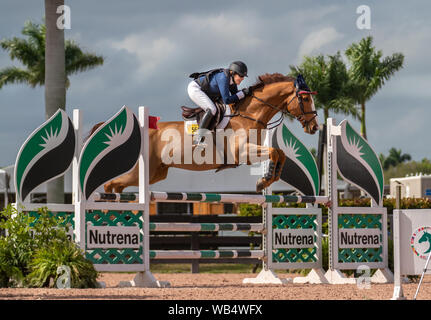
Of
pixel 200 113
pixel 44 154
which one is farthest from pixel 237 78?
pixel 44 154

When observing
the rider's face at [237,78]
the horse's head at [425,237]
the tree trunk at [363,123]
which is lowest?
the horse's head at [425,237]

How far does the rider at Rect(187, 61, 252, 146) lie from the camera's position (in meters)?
8.55

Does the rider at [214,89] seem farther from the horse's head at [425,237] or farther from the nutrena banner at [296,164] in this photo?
the horse's head at [425,237]

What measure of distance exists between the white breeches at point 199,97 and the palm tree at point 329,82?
19789mm

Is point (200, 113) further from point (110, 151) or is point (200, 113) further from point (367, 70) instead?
point (367, 70)

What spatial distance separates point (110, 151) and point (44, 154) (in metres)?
0.71

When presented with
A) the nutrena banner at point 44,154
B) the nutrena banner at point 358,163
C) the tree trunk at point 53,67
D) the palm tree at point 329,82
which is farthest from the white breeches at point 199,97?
the palm tree at point 329,82

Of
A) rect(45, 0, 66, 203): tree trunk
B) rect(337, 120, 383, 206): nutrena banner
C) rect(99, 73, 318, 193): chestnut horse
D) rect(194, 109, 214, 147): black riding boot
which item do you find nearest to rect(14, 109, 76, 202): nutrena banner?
rect(99, 73, 318, 193): chestnut horse

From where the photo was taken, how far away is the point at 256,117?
28.7 ft

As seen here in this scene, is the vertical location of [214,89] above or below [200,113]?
above

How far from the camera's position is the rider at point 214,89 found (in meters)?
8.55

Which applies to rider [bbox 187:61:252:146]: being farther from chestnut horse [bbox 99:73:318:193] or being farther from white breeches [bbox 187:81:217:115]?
chestnut horse [bbox 99:73:318:193]

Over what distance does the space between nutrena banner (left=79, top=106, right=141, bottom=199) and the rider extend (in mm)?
816
